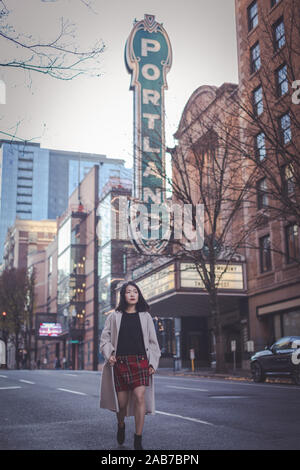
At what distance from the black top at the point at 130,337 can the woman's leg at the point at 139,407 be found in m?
0.40

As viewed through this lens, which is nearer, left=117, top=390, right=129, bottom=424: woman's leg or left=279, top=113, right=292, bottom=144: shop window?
left=117, top=390, right=129, bottom=424: woman's leg

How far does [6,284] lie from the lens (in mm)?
72500

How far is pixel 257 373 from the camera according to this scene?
819 inches

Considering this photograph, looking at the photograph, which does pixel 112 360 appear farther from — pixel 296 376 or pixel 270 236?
pixel 270 236

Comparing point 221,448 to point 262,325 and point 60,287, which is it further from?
point 60,287

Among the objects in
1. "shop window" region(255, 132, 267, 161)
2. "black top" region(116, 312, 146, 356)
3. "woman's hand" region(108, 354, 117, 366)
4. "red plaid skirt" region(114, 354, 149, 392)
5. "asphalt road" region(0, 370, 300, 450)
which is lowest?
"asphalt road" region(0, 370, 300, 450)

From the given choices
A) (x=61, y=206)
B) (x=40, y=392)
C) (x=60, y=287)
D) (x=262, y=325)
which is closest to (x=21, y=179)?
(x=61, y=206)

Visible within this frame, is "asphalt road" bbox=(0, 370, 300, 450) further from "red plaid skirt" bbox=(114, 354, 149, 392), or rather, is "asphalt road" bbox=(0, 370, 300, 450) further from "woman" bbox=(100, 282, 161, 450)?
"red plaid skirt" bbox=(114, 354, 149, 392)

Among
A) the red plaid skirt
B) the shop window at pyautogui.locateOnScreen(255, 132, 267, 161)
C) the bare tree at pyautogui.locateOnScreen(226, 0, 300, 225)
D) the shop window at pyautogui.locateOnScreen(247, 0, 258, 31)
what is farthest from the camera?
the shop window at pyautogui.locateOnScreen(247, 0, 258, 31)

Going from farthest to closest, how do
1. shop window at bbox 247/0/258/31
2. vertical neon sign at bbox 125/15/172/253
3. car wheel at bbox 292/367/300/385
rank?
vertical neon sign at bbox 125/15/172/253, shop window at bbox 247/0/258/31, car wheel at bbox 292/367/300/385

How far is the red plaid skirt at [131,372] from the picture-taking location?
6.27 metres

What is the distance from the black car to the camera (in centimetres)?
1884

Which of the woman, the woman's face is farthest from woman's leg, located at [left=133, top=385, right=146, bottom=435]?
the woman's face

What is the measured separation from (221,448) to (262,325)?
26984 millimetres
